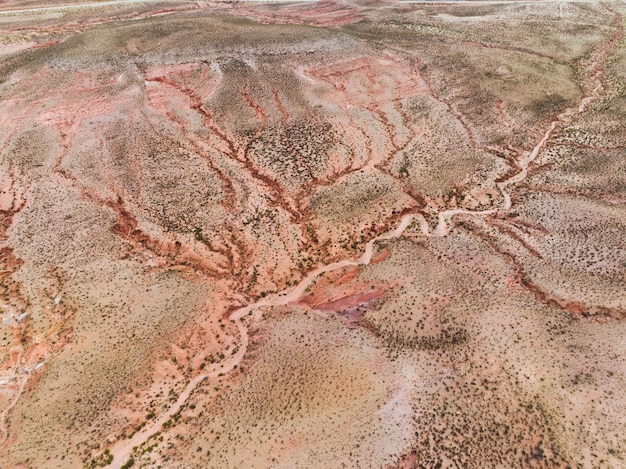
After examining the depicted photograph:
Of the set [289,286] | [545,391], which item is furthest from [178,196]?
[545,391]

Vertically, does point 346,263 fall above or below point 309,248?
below

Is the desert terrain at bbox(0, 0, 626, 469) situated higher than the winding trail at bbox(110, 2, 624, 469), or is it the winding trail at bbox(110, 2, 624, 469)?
the desert terrain at bbox(0, 0, 626, 469)

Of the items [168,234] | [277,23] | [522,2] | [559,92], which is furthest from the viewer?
[522,2]

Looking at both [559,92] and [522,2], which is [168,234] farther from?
[522,2]

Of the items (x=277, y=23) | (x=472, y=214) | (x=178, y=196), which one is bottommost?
(x=472, y=214)

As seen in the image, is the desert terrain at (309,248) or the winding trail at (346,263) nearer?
the desert terrain at (309,248)
